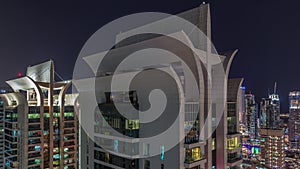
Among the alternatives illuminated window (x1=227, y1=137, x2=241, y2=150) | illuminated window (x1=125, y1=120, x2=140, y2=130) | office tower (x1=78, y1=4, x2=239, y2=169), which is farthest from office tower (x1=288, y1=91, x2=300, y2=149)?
illuminated window (x1=125, y1=120, x2=140, y2=130)

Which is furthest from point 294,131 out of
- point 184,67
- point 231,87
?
point 184,67

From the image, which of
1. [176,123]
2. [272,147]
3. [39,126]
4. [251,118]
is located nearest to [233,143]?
[176,123]

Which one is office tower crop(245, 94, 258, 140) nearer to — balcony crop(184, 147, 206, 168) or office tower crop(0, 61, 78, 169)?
office tower crop(0, 61, 78, 169)

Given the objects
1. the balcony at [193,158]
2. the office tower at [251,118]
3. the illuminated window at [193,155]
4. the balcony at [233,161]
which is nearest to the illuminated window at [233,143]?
the balcony at [233,161]

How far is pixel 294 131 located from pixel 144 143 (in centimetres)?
11281

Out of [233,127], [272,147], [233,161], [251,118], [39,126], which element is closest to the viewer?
[233,161]

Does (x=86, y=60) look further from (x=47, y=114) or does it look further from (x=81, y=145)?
(x=47, y=114)

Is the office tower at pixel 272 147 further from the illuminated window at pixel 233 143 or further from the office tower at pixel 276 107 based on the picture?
the illuminated window at pixel 233 143

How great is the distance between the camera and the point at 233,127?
22.8 meters

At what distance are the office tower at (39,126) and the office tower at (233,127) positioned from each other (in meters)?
29.7

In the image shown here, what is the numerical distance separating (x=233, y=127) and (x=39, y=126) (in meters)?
31.1

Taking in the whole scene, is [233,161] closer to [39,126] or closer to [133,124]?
[133,124]

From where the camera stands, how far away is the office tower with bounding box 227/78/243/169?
22.0m

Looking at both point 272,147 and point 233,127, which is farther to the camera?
point 272,147
